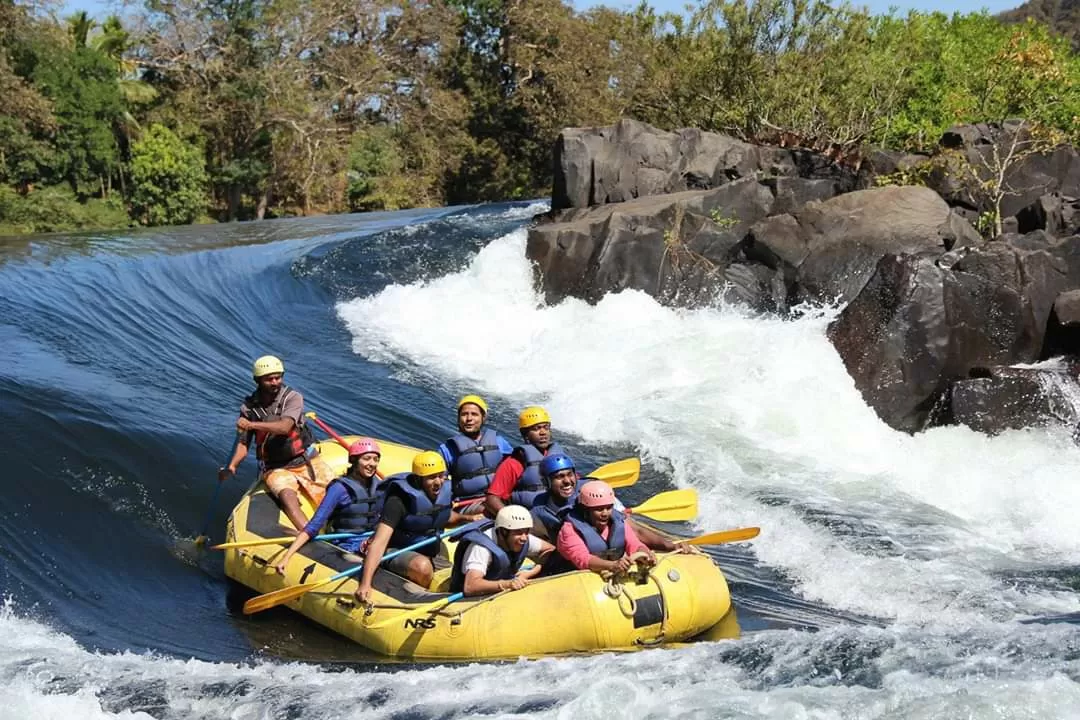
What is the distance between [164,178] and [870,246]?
20042 mm

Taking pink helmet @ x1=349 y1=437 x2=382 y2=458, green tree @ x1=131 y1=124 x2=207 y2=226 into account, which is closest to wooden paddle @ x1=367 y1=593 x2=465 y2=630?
pink helmet @ x1=349 y1=437 x2=382 y2=458

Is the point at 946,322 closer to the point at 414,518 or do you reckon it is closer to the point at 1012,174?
the point at 1012,174

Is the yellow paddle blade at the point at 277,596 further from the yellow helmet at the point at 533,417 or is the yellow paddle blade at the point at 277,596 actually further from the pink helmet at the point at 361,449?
the yellow helmet at the point at 533,417

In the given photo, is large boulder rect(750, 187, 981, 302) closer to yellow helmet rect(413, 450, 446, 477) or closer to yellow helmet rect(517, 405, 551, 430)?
yellow helmet rect(517, 405, 551, 430)

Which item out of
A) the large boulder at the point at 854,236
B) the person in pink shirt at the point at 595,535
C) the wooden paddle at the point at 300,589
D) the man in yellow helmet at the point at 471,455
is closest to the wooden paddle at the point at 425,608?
the wooden paddle at the point at 300,589

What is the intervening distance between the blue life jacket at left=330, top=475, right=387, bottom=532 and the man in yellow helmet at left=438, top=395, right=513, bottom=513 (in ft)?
2.19

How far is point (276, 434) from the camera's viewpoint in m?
8.21

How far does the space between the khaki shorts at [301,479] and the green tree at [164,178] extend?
22051 mm

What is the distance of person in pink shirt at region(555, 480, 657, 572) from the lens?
6.57 meters

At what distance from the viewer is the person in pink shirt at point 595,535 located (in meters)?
6.57

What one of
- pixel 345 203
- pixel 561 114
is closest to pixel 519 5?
pixel 561 114

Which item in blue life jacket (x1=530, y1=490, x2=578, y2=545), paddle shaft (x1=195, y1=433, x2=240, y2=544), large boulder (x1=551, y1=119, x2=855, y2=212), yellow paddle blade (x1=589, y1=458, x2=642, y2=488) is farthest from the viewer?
large boulder (x1=551, y1=119, x2=855, y2=212)

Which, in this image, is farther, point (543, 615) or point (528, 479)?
point (528, 479)

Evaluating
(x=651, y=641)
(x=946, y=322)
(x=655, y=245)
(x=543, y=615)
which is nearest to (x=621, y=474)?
(x=651, y=641)
